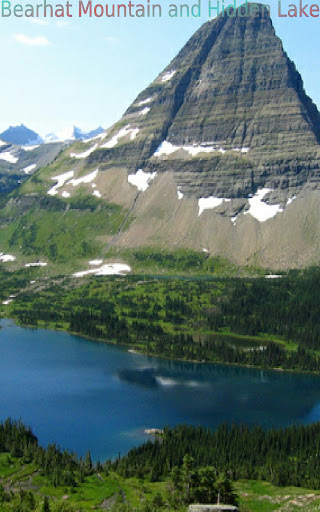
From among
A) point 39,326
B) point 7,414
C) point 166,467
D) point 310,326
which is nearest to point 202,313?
point 310,326

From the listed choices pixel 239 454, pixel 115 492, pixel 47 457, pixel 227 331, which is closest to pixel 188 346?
pixel 227 331

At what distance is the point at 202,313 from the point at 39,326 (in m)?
54.2

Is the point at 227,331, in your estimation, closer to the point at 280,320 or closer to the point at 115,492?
the point at 280,320

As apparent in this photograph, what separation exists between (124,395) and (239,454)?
3961 centimetres

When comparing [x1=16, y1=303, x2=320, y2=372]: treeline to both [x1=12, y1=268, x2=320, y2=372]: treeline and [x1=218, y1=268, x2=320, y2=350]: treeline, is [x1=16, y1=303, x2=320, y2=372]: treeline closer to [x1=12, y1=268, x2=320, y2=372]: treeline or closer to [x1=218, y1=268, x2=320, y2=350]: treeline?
[x1=12, y1=268, x2=320, y2=372]: treeline

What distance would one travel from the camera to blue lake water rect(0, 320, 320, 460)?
4181 inches

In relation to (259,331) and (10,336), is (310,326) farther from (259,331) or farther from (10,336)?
(10,336)

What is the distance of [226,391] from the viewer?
129 m

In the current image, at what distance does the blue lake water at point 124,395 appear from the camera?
10619cm

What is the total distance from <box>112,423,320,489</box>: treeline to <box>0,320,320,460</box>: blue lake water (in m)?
7.80

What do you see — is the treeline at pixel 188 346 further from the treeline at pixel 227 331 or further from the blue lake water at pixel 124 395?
the blue lake water at pixel 124 395

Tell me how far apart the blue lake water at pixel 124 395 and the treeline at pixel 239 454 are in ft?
25.6

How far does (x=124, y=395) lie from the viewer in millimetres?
125812

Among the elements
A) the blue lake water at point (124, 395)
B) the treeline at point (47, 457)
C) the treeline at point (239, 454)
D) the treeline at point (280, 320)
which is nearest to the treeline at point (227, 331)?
the treeline at point (280, 320)
